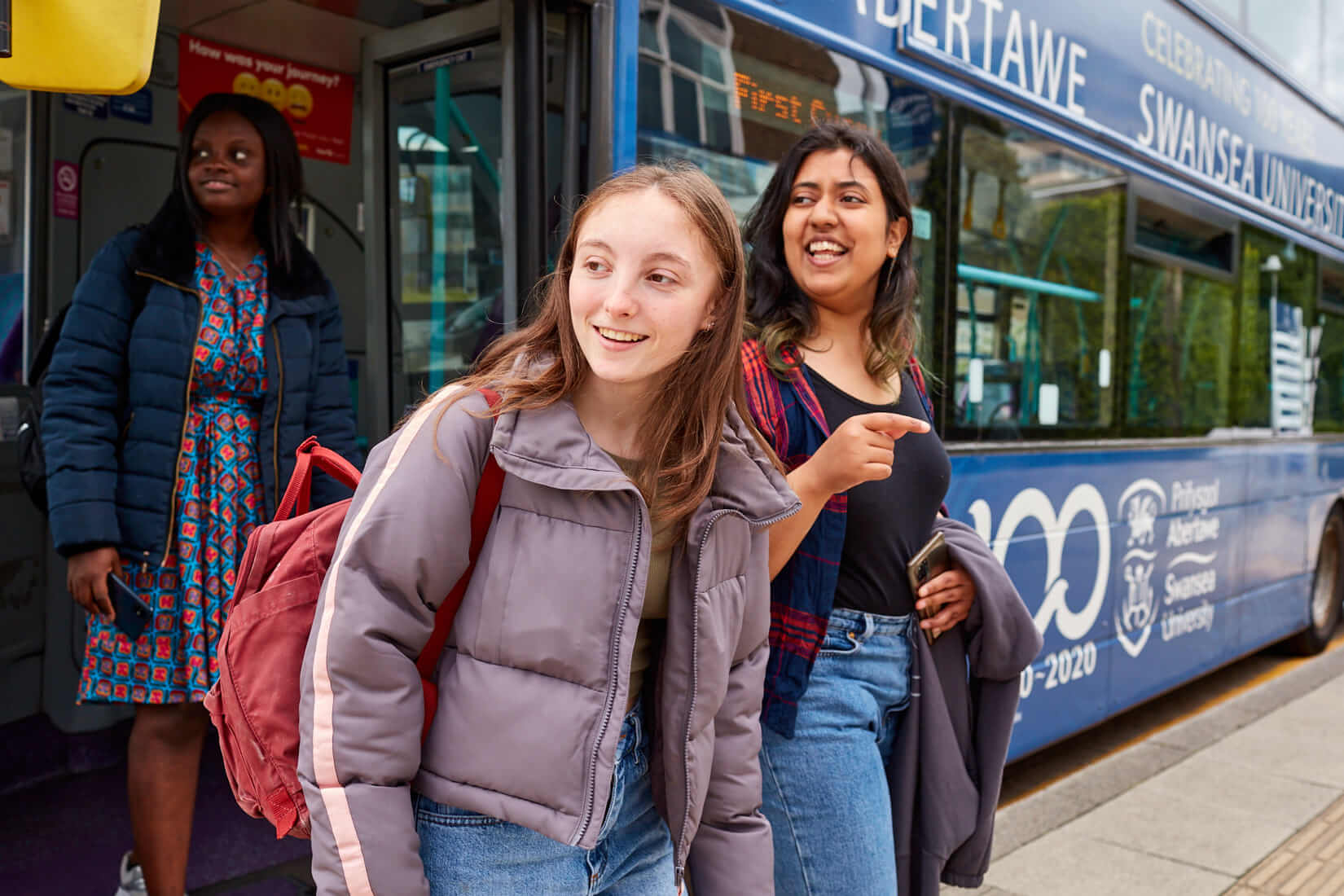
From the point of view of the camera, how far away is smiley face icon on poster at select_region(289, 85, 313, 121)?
4359mm

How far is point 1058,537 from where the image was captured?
4090 mm

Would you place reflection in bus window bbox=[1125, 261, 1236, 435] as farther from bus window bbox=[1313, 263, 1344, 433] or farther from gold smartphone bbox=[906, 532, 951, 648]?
gold smartphone bbox=[906, 532, 951, 648]

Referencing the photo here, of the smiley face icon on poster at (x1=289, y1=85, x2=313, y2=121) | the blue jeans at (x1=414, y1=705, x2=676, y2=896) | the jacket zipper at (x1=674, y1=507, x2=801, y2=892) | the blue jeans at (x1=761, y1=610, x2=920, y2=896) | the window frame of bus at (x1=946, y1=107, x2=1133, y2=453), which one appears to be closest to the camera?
the blue jeans at (x1=414, y1=705, x2=676, y2=896)

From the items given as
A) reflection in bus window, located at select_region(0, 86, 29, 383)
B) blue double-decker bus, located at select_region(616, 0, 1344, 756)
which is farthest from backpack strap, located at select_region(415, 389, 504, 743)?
reflection in bus window, located at select_region(0, 86, 29, 383)

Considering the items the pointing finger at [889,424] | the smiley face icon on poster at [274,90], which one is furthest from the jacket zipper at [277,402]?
the smiley face icon on poster at [274,90]

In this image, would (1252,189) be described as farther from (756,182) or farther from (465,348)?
(465,348)

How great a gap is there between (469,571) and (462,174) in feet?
6.27

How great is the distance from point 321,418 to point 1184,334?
379 centimetres

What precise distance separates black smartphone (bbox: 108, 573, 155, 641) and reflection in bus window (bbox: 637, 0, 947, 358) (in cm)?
146

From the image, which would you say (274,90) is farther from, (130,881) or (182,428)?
(130,881)

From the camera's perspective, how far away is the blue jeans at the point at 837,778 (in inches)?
77.9

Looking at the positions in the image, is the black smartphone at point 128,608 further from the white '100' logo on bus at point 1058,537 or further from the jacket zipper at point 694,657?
the white '100' logo on bus at point 1058,537

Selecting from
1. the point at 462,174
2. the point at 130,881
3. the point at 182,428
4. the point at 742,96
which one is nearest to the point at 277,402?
the point at 182,428

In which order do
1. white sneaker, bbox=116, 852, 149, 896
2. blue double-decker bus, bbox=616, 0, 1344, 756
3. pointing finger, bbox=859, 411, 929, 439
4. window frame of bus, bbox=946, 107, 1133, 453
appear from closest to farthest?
pointing finger, bbox=859, 411, 929, 439, white sneaker, bbox=116, 852, 149, 896, blue double-decker bus, bbox=616, 0, 1344, 756, window frame of bus, bbox=946, 107, 1133, 453
